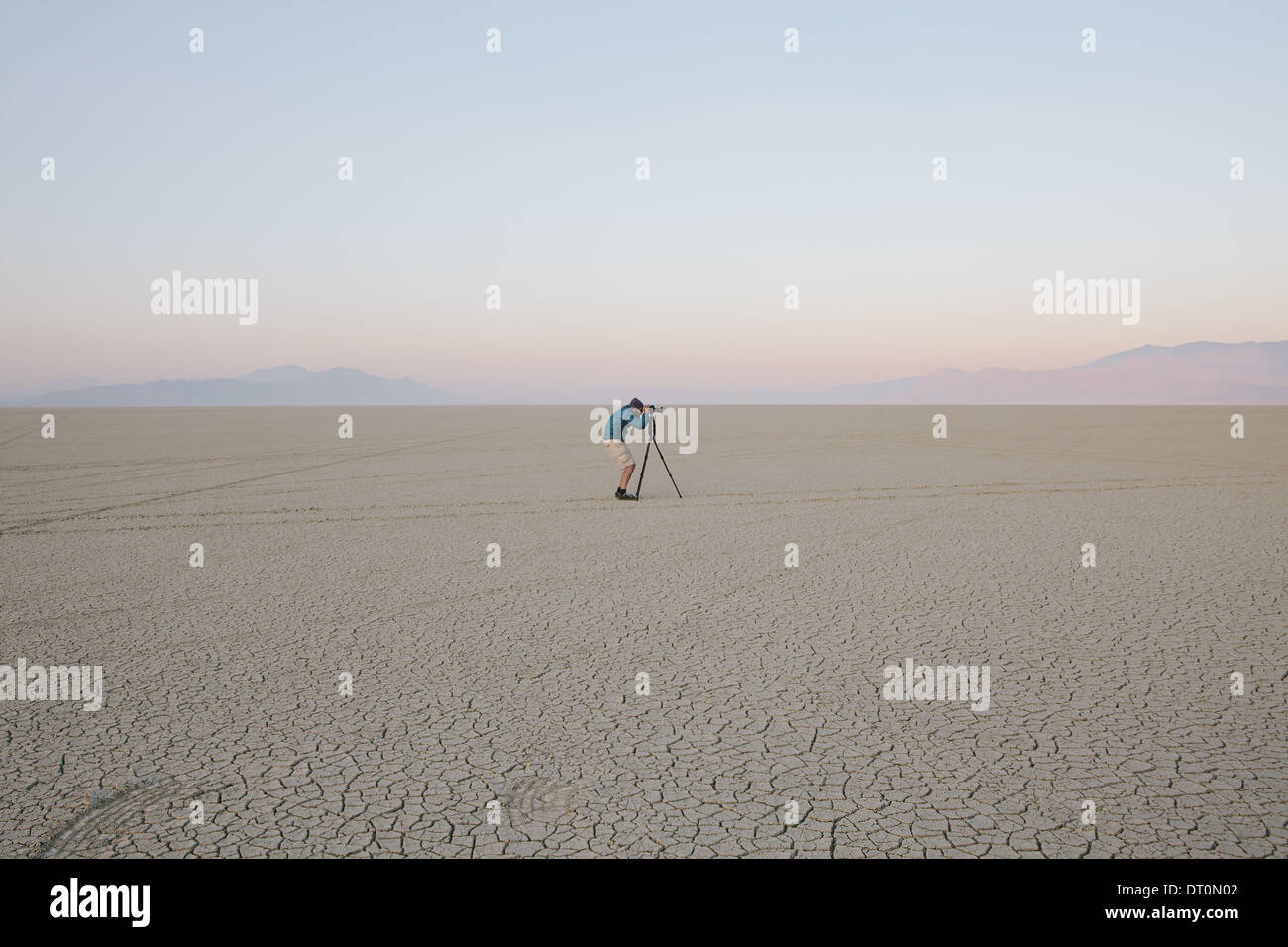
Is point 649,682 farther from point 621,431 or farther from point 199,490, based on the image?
point 199,490

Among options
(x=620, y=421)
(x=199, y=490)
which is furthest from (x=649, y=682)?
(x=199, y=490)

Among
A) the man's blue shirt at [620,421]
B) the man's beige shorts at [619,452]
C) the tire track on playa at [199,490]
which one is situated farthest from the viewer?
the man's beige shorts at [619,452]

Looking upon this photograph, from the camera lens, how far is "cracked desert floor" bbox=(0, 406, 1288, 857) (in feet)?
11.2

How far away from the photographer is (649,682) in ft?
16.8

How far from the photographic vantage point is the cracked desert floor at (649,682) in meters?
3.42

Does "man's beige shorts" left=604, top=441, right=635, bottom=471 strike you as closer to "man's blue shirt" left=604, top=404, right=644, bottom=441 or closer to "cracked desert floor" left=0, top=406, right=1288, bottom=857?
"man's blue shirt" left=604, top=404, right=644, bottom=441

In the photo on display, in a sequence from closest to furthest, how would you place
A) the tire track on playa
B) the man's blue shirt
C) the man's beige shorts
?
1. the tire track on playa
2. the man's blue shirt
3. the man's beige shorts

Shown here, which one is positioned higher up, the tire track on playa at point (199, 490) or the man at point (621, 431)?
the man at point (621, 431)

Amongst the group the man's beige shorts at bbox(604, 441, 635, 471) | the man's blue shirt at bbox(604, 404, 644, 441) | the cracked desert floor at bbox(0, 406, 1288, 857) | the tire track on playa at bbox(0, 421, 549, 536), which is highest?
the man's blue shirt at bbox(604, 404, 644, 441)

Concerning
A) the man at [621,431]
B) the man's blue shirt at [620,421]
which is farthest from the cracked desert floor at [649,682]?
the man's blue shirt at [620,421]

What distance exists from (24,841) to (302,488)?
1220 centimetres

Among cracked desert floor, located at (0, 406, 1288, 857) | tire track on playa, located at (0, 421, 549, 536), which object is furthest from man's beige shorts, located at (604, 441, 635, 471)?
tire track on playa, located at (0, 421, 549, 536)

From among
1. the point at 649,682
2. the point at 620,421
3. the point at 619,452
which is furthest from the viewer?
the point at 619,452

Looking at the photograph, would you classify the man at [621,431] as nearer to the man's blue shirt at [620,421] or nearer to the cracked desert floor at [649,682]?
the man's blue shirt at [620,421]
